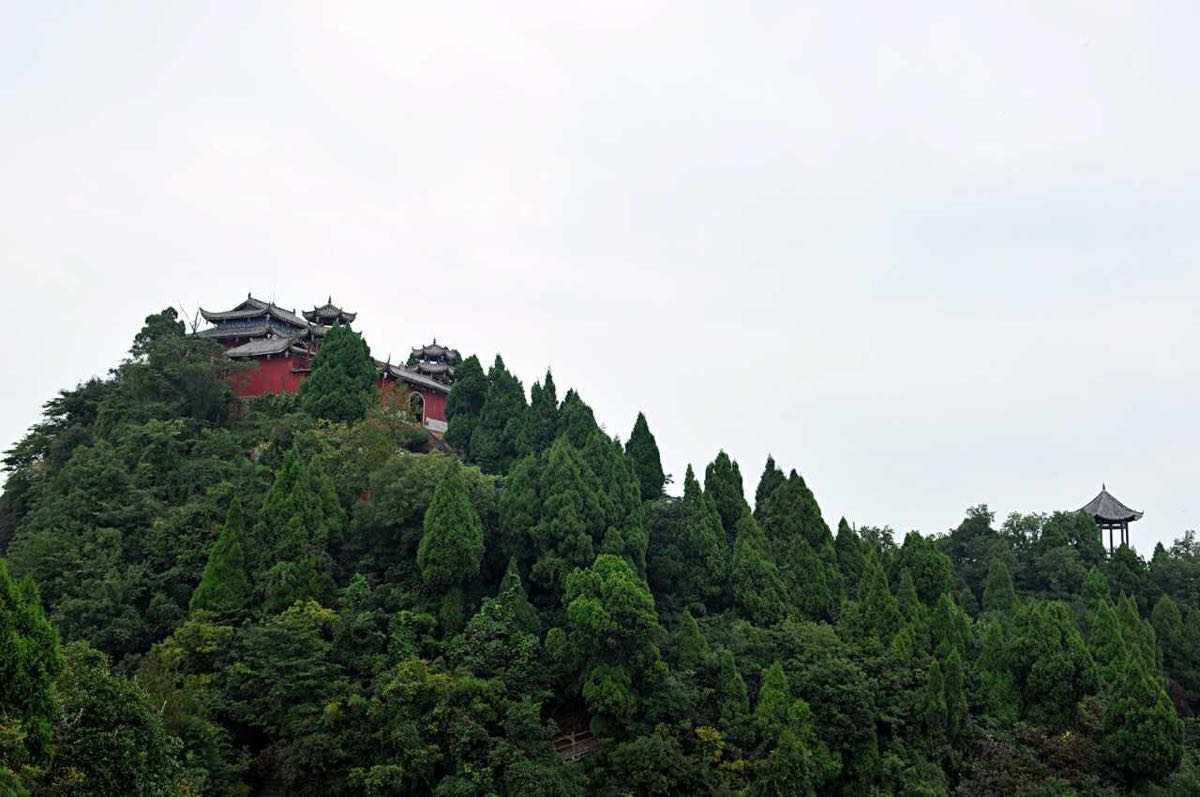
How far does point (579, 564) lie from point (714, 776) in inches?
236

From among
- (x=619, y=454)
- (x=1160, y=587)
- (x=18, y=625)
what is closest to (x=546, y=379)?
(x=619, y=454)

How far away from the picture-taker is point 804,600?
93.9 feet

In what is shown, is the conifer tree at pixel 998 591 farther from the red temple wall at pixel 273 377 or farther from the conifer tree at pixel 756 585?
the red temple wall at pixel 273 377

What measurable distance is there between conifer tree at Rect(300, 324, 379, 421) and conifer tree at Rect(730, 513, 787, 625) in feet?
41.7

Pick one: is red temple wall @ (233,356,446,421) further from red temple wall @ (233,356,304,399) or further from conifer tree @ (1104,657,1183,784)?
conifer tree @ (1104,657,1183,784)

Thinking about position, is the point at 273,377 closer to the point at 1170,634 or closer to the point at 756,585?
the point at 756,585

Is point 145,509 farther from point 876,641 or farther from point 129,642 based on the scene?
point 876,641

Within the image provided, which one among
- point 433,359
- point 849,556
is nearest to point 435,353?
point 433,359

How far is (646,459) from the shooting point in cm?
3328

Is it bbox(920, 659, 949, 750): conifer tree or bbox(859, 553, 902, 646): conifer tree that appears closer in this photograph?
bbox(920, 659, 949, 750): conifer tree

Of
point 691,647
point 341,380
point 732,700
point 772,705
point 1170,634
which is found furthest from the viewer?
point 1170,634

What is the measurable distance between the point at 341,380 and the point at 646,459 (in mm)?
9967

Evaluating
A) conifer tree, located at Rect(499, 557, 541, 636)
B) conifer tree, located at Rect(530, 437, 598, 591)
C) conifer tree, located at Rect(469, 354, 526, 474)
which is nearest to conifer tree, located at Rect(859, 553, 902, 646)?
conifer tree, located at Rect(530, 437, 598, 591)

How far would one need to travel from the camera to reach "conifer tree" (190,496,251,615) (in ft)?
75.7
